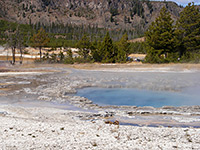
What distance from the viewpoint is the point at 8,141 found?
8.77 m

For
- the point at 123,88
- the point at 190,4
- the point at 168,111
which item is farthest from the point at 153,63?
the point at 168,111

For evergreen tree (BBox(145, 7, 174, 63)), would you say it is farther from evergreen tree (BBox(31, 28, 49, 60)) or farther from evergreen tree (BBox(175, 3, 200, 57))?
evergreen tree (BBox(31, 28, 49, 60))

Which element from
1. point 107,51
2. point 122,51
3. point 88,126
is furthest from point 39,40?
point 88,126

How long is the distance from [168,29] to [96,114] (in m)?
38.4

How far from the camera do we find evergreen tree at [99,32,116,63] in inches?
2182

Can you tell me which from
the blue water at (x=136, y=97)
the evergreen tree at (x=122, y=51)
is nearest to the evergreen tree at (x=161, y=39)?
the evergreen tree at (x=122, y=51)

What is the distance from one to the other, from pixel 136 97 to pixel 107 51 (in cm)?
3747

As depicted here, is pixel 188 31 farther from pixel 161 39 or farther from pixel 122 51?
pixel 122 51

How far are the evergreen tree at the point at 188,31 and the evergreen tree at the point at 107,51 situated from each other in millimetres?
14768

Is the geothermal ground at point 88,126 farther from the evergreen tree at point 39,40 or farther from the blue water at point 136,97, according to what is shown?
the evergreen tree at point 39,40

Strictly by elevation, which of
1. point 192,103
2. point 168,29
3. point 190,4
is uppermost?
point 190,4

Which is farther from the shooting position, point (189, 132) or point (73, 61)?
point (73, 61)

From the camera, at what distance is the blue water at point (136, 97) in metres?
17.3

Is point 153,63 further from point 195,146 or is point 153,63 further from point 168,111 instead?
point 195,146
